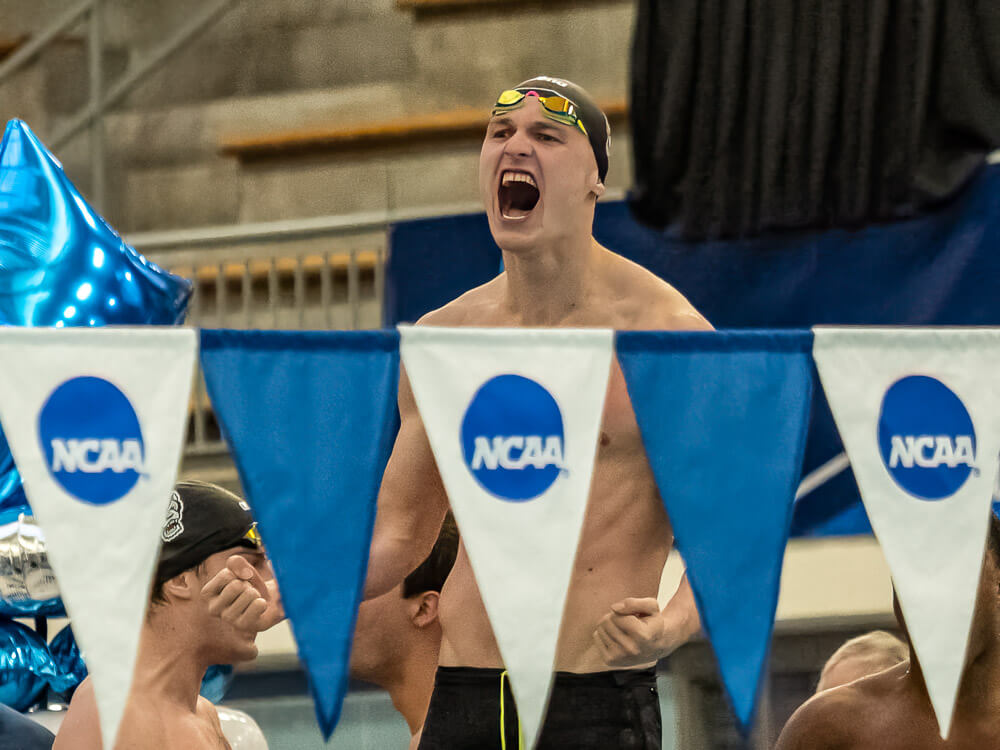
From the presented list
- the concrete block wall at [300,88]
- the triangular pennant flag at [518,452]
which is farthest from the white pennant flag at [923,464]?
the concrete block wall at [300,88]

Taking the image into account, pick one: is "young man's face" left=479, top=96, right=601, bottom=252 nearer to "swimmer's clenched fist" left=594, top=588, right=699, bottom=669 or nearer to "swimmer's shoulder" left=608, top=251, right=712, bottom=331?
"swimmer's shoulder" left=608, top=251, right=712, bottom=331

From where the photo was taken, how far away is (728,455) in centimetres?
226

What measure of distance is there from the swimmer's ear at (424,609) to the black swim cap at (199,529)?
0.49 metres

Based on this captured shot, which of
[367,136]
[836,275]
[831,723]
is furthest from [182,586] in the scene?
[367,136]

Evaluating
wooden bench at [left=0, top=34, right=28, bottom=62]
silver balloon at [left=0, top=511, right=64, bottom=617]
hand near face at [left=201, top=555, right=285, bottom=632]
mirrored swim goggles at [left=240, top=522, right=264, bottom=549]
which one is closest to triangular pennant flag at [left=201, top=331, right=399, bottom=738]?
hand near face at [left=201, top=555, right=285, bottom=632]

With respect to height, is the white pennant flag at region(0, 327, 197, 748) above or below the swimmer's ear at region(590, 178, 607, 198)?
below

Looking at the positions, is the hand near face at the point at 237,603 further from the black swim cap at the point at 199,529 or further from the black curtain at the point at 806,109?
the black curtain at the point at 806,109

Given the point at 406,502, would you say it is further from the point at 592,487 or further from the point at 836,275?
the point at 836,275

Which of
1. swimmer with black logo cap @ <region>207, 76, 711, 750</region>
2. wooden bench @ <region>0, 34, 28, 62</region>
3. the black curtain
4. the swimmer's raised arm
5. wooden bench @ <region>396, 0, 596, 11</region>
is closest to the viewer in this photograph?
swimmer with black logo cap @ <region>207, 76, 711, 750</region>

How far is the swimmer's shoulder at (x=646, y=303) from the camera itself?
8.18 feet

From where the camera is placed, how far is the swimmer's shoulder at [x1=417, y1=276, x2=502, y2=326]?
2631 millimetres

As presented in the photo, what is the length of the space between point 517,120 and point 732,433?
2.19ft

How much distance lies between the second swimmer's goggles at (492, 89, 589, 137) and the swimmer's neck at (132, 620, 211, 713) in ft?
3.64

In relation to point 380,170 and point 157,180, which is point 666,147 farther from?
point 157,180
